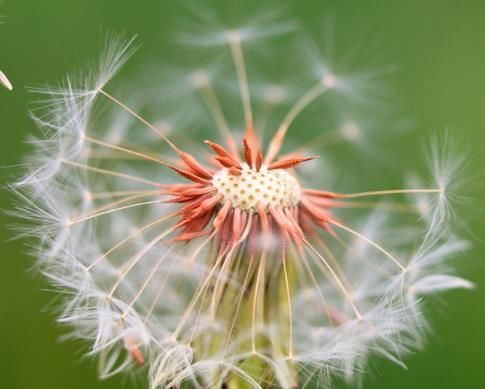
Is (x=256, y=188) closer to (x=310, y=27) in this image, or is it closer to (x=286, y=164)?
(x=286, y=164)

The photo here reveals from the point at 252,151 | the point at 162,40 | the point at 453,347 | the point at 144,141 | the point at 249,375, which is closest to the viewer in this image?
the point at 249,375

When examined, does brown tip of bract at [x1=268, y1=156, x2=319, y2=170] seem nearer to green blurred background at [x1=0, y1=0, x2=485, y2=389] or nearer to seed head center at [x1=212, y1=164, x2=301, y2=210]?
seed head center at [x1=212, y1=164, x2=301, y2=210]

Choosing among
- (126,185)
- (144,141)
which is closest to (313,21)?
(144,141)

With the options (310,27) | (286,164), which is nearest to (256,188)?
(286,164)

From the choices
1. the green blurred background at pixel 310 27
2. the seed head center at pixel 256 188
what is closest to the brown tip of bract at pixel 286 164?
the seed head center at pixel 256 188

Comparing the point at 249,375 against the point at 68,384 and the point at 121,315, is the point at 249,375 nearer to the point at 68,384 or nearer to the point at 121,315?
the point at 121,315

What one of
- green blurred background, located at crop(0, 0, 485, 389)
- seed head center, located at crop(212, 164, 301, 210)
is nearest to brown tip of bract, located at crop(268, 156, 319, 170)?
seed head center, located at crop(212, 164, 301, 210)
